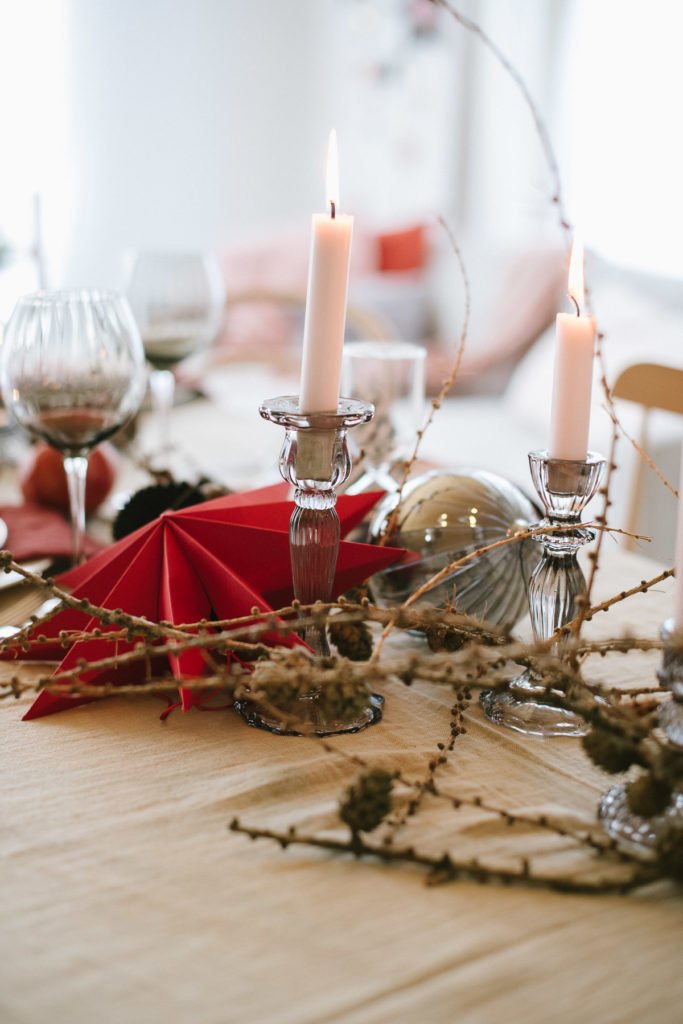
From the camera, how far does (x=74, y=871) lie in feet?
1.60

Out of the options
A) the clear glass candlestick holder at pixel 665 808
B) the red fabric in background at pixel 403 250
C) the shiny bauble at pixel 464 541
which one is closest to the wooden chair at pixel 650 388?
the shiny bauble at pixel 464 541

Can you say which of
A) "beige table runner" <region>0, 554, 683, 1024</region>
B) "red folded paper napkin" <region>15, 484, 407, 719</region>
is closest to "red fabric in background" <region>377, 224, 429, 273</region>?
"red folded paper napkin" <region>15, 484, 407, 719</region>

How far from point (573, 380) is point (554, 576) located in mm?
113

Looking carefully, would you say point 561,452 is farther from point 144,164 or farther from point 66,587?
point 144,164

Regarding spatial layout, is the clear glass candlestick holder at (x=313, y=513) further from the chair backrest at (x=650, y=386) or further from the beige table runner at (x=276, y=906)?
the chair backrest at (x=650, y=386)

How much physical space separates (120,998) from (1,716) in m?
0.28

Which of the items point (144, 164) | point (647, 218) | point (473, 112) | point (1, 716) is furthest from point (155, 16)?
point (1, 716)

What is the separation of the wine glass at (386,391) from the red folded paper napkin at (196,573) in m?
0.26

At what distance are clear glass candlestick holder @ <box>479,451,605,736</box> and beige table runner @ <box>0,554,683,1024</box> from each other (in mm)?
20

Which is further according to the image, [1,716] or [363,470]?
[363,470]

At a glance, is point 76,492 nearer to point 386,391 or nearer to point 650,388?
point 386,391

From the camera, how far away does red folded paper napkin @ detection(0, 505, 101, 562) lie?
908 millimetres

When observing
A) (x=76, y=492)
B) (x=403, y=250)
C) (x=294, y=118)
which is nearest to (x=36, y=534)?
(x=76, y=492)

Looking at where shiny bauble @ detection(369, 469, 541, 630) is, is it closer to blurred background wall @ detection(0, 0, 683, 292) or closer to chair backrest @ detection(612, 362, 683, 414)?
chair backrest @ detection(612, 362, 683, 414)
